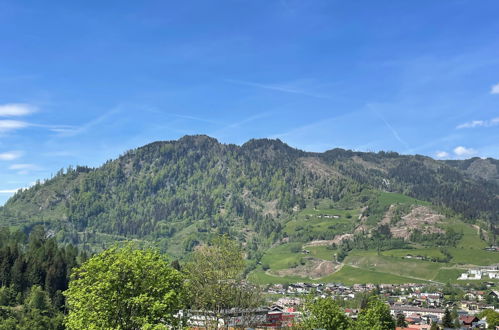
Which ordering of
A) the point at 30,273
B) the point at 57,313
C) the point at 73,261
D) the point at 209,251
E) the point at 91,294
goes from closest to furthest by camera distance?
the point at 91,294 → the point at 209,251 → the point at 57,313 → the point at 30,273 → the point at 73,261

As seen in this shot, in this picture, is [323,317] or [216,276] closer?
[216,276]

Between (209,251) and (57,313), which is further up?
(209,251)

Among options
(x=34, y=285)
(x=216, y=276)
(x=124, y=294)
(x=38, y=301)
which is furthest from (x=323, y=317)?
(x=34, y=285)

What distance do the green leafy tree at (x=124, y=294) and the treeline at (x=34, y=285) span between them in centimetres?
8484

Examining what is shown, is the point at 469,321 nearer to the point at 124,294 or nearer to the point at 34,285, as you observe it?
the point at 34,285

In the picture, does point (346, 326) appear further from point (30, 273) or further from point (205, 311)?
point (30, 273)

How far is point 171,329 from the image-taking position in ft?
169

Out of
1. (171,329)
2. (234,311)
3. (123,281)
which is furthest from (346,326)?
(123,281)

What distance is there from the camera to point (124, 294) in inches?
1941

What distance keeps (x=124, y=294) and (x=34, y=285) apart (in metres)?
114

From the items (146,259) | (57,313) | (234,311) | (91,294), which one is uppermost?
(146,259)

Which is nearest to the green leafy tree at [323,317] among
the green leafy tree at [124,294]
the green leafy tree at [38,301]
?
the green leafy tree at [124,294]

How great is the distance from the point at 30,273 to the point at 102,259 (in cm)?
11922

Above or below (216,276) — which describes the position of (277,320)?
below
